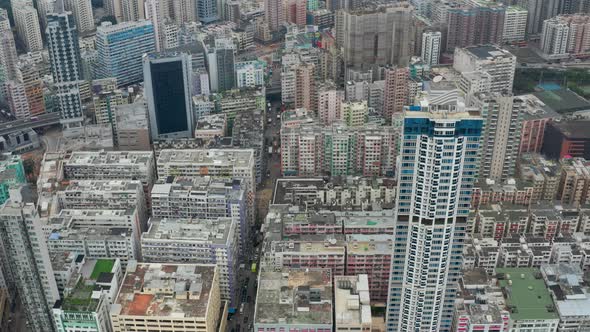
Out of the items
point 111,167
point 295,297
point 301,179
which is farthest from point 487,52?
point 295,297

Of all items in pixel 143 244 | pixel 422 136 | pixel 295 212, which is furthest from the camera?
pixel 295 212

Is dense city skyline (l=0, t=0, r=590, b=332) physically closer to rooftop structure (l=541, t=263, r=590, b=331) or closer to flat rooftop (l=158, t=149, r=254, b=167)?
rooftop structure (l=541, t=263, r=590, b=331)

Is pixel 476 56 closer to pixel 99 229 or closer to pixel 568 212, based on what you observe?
pixel 568 212

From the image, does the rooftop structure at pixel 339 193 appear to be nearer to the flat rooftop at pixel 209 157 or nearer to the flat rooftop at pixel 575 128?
the flat rooftop at pixel 209 157

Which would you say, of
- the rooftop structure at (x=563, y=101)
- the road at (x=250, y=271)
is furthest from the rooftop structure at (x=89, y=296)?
the rooftop structure at (x=563, y=101)

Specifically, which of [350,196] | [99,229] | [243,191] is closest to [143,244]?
[99,229]

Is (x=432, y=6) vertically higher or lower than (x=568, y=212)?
higher

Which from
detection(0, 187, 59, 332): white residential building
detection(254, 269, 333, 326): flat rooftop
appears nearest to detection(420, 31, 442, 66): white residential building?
detection(254, 269, 333, 326): flat rooftop
